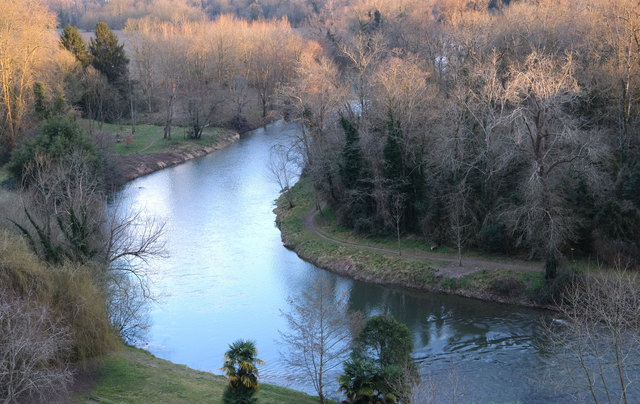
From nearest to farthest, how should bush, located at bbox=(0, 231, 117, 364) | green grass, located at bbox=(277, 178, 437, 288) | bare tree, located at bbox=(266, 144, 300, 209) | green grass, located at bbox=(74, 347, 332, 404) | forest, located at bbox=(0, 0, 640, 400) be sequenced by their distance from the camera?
green grass, located at bbox=(74, 347, 332, 404), bush, located at bbox=(0, 231, 117, 364), forest, located at bbox=(0, 0, 640, 400), green grass, located at bbox=(277, 178, 437, 288), bare tree, located at bbox=(266, 144, 300, 209)

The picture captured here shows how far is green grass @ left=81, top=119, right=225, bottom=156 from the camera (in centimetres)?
6006

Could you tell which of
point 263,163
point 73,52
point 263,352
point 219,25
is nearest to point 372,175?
point 263,352

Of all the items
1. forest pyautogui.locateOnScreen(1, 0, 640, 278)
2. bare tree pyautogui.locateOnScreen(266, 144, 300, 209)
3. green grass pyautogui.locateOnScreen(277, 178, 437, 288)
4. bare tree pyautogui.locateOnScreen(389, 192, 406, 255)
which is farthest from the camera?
bare tree pyautogui.locateOnScreen(266, 144, 300, 209)

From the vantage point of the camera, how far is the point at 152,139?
63.8 meters

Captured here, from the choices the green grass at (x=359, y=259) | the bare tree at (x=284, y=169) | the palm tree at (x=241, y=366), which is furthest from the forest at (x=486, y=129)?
the palm tree at (x=241, y=366)

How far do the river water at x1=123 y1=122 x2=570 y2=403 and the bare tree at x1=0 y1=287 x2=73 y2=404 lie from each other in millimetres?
7817

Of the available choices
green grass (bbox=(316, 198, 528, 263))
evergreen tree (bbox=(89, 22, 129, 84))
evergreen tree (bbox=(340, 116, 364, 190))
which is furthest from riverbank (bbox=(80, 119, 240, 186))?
evergreen tree (bbox=(340, 116, 364, 190))

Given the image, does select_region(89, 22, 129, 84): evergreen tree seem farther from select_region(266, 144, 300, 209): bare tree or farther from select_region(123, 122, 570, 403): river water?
select_region(123, 122, 570, 403): river water

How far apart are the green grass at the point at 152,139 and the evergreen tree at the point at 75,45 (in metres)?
7.76

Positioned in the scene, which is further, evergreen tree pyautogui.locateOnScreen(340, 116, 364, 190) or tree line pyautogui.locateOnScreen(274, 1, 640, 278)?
evergreen tree pyautogui.locateOnScreen(340, 116, 364, 190)

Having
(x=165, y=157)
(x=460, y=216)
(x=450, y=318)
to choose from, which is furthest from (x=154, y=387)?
(x=165, y=157)

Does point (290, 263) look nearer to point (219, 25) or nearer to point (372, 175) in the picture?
point (372, 175)

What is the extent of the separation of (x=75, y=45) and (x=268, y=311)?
169 feet

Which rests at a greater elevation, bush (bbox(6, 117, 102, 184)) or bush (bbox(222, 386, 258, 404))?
bush (bbox(6, 117, 102, 184))
